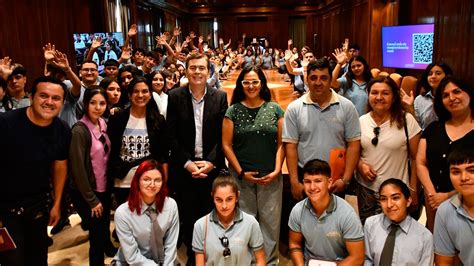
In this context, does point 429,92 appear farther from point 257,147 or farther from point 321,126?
point 257,147

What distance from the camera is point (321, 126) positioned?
2904mm

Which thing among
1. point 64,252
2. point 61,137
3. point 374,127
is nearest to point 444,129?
point 374,127

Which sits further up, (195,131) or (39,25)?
(39,25)

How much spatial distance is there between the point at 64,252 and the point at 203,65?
2.13 m

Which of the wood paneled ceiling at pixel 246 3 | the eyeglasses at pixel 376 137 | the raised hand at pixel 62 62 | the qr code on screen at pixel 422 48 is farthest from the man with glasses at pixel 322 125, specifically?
the wood paneled ceiling at pixel 246 3

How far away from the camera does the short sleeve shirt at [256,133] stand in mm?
3008

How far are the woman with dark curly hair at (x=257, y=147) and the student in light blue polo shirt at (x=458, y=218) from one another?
1.17 m

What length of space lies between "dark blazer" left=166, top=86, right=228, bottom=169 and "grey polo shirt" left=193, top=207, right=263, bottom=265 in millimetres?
684

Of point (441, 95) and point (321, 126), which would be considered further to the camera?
point (321, 126)

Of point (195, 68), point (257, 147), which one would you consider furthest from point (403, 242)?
point (195, 68)

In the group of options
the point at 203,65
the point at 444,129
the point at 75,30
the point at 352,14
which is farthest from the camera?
the point at 352,14

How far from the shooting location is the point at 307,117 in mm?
2922

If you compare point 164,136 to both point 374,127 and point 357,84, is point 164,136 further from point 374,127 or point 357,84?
point 357,84

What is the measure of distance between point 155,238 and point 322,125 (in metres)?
Answer: 1.38
